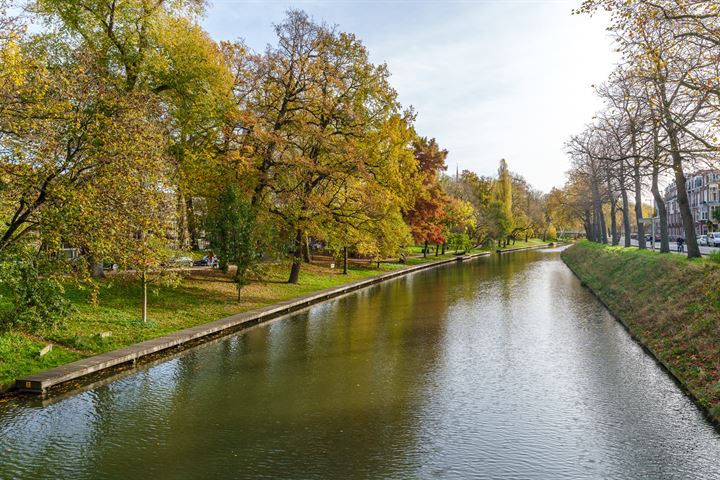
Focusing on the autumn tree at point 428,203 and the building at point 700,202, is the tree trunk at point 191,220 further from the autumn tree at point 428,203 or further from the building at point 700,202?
the building at point 700,202

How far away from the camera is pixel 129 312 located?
21.0 metres

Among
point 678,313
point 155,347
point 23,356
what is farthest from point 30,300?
point 678,313

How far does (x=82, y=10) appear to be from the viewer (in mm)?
23578

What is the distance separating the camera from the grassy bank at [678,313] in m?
13.6

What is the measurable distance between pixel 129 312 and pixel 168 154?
700 centimetres

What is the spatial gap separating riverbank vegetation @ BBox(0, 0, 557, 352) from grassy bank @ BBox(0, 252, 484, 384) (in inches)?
10.6

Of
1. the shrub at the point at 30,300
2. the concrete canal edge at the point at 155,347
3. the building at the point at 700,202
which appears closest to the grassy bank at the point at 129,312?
the concrete canal edge at the point at 155,347

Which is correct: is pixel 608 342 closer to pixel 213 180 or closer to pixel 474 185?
pixel 213 180

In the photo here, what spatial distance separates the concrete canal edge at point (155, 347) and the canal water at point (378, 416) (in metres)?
0.90

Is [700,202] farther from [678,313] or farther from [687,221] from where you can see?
[678,313]

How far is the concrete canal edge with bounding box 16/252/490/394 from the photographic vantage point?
44.3 feet

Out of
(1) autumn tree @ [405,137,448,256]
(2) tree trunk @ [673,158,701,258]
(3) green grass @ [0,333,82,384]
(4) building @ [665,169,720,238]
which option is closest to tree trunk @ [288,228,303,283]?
(3) green grass @ [0,333,82,384]

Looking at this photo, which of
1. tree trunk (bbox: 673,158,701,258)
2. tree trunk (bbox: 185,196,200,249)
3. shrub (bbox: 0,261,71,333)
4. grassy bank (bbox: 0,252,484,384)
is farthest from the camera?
tree trunk (bbox: 185,196,200,249)

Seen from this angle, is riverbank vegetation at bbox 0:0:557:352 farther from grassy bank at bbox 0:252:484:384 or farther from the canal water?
the canal water
